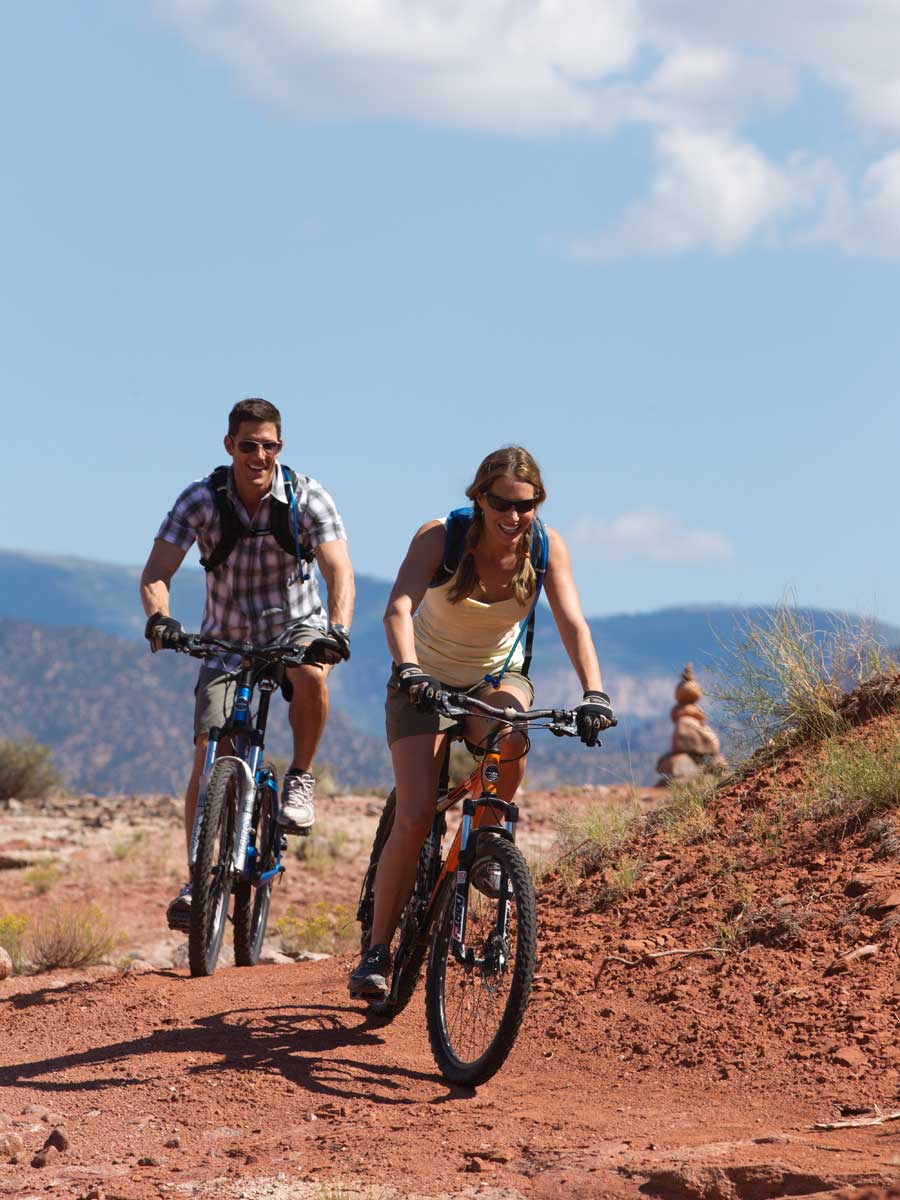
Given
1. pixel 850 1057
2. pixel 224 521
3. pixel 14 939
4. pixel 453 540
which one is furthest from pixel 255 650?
pixel 14 939

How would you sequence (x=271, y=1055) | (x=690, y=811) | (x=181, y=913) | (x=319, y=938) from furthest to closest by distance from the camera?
(x=319, y=938) < (x=690, y=811) < (x=181, y=913) < (x=271, y=1055)

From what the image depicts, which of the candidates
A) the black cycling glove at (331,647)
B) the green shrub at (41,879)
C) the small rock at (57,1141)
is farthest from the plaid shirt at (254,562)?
the green shrub at (41,879)

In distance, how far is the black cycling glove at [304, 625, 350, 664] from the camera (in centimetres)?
656

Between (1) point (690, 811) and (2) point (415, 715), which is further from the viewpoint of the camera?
(1) point (690, 811)

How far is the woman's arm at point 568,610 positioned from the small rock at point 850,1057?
146 cm

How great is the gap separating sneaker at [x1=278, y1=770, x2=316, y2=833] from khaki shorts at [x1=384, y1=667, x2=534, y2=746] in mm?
1547

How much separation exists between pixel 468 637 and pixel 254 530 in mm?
1735

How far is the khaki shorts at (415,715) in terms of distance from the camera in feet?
18.0

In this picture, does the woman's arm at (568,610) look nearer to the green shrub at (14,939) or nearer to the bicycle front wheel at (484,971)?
the bicycle front wheel at (484,971)

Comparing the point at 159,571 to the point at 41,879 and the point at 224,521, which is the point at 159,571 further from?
the point at 41,879

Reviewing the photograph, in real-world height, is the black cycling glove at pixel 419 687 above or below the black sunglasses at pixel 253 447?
below

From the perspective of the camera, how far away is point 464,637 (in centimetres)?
563

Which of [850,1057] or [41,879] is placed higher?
[41,879]

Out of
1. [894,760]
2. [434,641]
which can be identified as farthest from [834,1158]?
[894,760]
